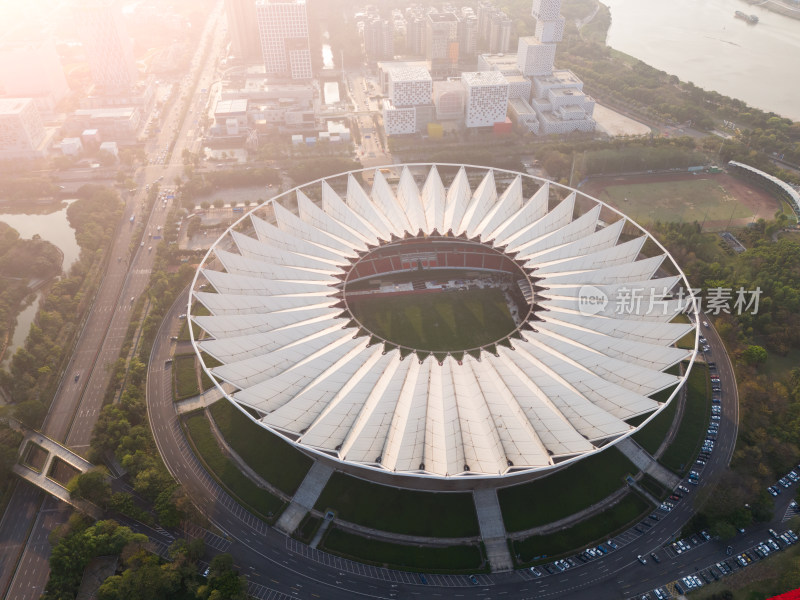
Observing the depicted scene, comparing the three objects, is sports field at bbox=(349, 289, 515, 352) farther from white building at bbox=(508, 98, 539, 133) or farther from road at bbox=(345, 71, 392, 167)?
white building at bbox=(508, 98, 539, 133)

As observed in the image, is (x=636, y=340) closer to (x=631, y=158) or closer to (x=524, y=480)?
(x=524, y=480)

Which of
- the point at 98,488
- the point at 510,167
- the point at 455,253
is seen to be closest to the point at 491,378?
the point at 455,253

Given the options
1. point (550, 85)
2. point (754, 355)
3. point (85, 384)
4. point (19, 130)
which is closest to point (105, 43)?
point (19, 130)

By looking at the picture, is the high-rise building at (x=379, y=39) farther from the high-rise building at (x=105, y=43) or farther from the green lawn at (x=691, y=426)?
the green lawn at (x=691, y=426)

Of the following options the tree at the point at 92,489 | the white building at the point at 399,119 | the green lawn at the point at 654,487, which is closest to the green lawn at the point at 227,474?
the tree at the point at 92,489

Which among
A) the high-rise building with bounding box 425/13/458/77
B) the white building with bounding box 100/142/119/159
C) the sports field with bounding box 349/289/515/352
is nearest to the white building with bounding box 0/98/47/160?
the white building with bounding box 100/142/119/159
